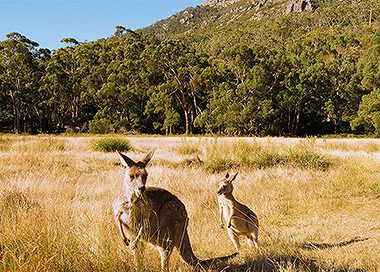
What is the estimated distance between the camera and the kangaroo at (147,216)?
228cm

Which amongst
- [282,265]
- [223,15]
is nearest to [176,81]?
[282,265]

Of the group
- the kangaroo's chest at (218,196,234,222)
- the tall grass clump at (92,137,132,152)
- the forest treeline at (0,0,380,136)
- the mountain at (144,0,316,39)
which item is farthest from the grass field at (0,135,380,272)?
the mountain at (144,0,316,39)

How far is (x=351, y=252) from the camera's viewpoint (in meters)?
4.13

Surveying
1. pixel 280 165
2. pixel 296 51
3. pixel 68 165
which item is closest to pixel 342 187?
pixel 280 165

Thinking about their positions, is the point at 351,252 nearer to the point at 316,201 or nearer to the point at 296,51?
the point at 316,201

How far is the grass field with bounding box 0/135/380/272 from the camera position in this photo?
2.67 metres

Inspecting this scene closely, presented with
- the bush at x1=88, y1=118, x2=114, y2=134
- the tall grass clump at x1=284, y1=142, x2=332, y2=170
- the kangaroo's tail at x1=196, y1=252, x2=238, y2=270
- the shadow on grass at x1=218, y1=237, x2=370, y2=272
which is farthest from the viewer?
the bush at x1=88, y1=118, x2=114, y2=134

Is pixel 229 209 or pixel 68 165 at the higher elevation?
pixel 229 209

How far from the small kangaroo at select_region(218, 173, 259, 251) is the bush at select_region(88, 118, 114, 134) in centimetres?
3288

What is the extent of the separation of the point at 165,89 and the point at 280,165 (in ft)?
93.2

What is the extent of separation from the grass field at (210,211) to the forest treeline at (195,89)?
80.2ft

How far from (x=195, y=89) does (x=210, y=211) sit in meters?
32.2

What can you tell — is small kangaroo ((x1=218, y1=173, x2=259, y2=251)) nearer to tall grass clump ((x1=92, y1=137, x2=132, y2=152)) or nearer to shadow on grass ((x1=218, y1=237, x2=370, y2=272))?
shadow on grass ((x1=218, y1=237, x2=370, y2=272))

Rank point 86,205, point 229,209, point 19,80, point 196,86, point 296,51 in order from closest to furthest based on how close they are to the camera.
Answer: point 229,209 → point 86,205 → point 196,86 → point 19,80 → point 296,51
